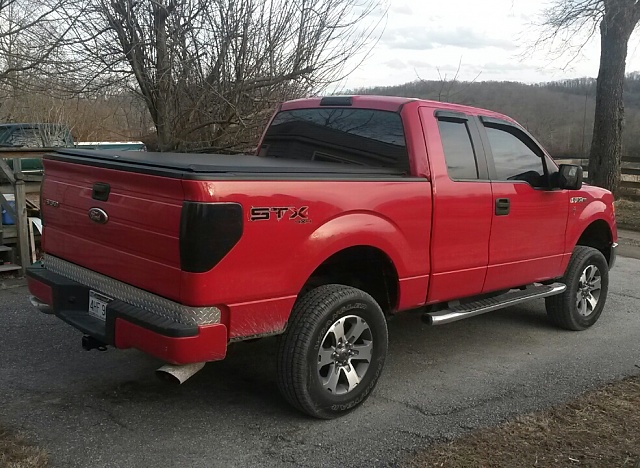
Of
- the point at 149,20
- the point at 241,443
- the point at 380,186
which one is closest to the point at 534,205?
the point at 380,186

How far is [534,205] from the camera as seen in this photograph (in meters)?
5.28

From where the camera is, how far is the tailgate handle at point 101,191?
3664mm

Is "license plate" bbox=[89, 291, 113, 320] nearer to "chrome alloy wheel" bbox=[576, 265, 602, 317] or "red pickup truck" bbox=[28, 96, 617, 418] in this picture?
"red pickup truck" bbox=[28, 96, 617, 418]

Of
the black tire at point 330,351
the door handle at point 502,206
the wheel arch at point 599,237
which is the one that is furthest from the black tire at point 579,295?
the black tire at point 330,351

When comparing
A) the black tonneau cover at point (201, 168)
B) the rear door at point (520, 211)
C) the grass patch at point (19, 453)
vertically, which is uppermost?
the black tonneau cover at point (201, 168)

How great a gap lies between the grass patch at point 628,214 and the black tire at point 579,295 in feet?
26.1

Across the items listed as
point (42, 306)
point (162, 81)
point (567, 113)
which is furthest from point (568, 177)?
point (567, 113)

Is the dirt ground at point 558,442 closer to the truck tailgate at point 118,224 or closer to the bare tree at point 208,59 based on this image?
the truck tailgate at point 118,224

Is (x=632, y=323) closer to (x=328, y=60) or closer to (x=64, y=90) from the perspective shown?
(x=328, y=60)

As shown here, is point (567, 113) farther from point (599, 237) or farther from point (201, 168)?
point (201, 168)

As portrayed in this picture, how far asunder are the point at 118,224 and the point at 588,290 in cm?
457

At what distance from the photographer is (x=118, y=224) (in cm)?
360

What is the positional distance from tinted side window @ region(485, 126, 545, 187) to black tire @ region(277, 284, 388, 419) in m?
1.84

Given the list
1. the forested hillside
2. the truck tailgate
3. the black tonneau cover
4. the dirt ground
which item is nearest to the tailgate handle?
the truck tailgate
